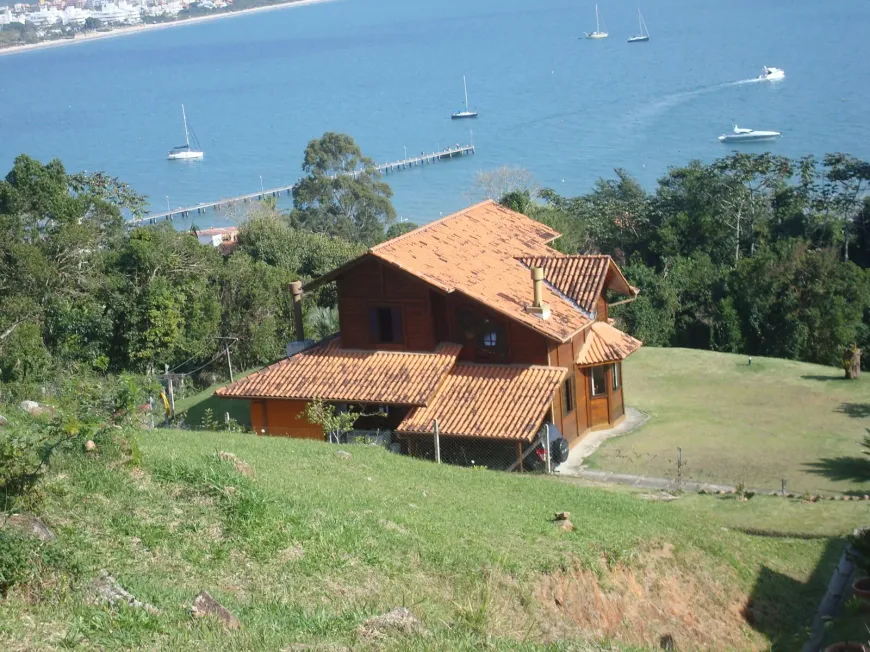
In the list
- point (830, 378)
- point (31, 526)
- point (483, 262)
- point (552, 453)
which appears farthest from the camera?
point (830, 378)

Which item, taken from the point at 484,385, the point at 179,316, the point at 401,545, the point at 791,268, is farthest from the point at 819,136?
the point at 401,545

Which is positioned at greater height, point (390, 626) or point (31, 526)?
point (31, 526)

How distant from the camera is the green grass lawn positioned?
22891mm

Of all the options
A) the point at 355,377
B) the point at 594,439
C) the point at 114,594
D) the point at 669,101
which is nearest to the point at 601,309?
the point at 594,439

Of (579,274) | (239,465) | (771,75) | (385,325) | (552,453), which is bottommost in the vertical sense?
(771,75)

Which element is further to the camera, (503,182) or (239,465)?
(503,182)

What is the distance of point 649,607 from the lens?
47.3 feet

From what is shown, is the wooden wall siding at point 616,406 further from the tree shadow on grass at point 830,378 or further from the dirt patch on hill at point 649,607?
the dirt patch on hill at point 649,607

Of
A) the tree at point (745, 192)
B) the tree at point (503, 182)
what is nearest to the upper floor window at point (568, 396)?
the tree at point (745, 192)

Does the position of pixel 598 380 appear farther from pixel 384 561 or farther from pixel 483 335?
pixel 384 561

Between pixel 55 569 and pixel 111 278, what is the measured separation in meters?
27.7

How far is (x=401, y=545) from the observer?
1347cm

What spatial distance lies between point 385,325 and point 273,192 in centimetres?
7487

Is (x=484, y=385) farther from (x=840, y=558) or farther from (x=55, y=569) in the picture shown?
(x=55, y=569)
